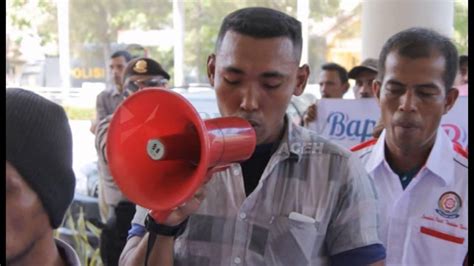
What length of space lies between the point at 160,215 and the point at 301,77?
0.50m

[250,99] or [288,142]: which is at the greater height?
[250,99]

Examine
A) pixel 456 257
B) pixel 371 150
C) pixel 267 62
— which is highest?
pixel 267 62

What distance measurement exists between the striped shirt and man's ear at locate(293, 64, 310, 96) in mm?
147

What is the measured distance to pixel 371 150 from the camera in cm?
194

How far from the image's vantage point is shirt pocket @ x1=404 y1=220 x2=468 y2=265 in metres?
1.67

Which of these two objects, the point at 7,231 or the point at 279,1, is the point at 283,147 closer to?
the point at 7,231

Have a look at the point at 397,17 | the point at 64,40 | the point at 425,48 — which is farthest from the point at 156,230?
the point at 64,40

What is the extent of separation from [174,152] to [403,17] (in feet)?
15.5

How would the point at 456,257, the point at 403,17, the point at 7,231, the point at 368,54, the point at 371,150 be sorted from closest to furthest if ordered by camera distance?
the point at 7,231 → the point at 456,257 → the point at 371,150 → the point at 403,17 → the point at 368,54

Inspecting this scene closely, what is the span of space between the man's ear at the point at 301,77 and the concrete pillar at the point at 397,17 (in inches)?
149

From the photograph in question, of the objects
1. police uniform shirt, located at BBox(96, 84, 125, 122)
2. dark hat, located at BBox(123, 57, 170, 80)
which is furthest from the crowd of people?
police uniform shirt, located at BBox(96, 84, 125, 122)

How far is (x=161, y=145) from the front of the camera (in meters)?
1.19

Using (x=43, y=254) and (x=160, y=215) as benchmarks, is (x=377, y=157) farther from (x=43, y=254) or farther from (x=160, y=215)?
(x=43, y=254)

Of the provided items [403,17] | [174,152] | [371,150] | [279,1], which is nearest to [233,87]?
[174,152]
